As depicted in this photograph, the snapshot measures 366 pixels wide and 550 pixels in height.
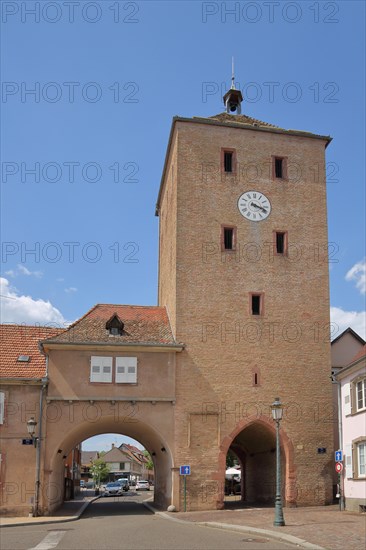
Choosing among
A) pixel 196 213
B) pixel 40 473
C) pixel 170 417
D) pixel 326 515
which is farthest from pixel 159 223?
pixel 326 515

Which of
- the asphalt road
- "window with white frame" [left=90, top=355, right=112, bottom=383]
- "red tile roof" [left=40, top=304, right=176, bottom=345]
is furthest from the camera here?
"red tile roof" [left=40, top=304, right=176, bottom=345]

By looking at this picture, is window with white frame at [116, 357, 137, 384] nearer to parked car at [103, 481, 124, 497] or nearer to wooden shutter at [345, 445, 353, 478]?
wooden shutter at [345, 445, 353, 478]

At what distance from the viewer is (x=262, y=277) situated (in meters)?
32.7

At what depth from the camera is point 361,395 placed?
2700 cm

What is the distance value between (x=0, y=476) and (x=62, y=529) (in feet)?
21.9

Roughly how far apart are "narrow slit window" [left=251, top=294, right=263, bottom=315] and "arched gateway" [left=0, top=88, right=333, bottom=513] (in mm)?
71

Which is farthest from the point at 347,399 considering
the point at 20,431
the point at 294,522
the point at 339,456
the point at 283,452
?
the point at 20,431

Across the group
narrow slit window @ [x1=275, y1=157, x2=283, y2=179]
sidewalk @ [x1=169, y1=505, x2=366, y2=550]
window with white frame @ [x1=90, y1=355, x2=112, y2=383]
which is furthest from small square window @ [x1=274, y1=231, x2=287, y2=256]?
sidewalk @ [x1=169, y1=505, x2=366, y2=550]

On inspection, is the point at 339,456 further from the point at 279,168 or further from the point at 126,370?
the point at 279,168

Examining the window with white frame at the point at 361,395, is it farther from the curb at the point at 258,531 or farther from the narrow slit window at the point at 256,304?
the curb at the point at 258,531

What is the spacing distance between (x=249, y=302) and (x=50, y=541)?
55.7ft

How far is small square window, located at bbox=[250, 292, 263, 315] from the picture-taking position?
105 feet

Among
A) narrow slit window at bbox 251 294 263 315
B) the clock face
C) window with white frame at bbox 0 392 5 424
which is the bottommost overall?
window with white frame at bbox 0 392 5 424

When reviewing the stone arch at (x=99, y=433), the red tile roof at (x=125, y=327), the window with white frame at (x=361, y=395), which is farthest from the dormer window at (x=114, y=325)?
the window with white frame at (x=361, y=395)
